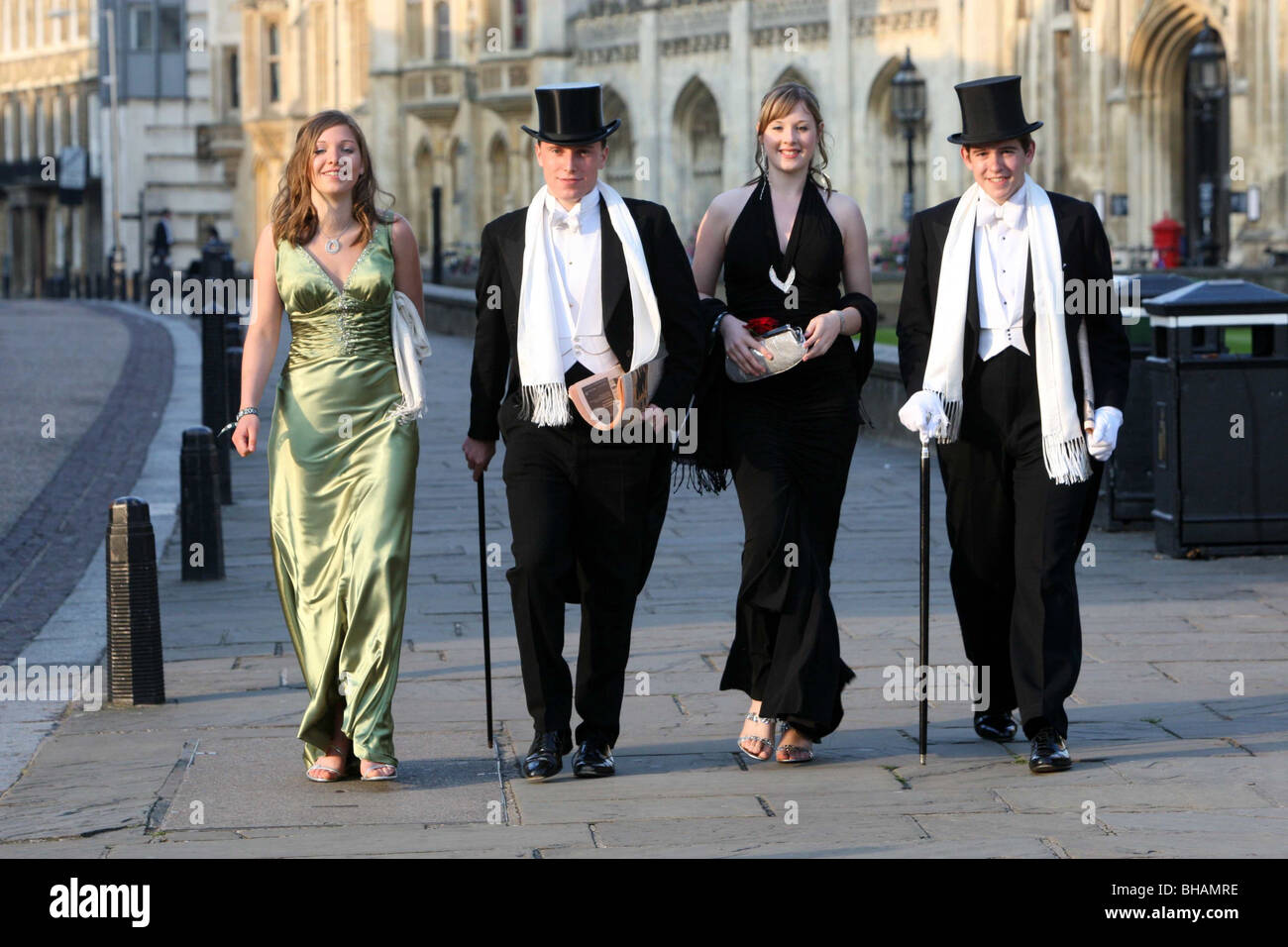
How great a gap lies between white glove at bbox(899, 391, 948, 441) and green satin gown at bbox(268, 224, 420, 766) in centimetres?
142

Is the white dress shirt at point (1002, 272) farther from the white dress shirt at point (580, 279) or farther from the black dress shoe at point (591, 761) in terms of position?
the black dress shoe at point (591, 761)

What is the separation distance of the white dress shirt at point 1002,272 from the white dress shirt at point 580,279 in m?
1.11

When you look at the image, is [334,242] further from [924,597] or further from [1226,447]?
[1226,447]

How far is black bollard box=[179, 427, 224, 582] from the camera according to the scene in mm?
10453

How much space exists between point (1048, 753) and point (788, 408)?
1225mm

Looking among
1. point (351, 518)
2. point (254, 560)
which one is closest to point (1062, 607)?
point (351, 518)

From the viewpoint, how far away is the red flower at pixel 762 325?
6316 mm

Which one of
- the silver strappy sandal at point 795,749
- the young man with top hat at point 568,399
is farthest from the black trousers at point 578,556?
the silver strappy sandal at point 795,749

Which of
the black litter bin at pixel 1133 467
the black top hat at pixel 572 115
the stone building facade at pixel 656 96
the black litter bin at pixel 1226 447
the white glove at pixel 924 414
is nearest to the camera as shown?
the black top hat at pixel 572 115

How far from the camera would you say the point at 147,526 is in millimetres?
7805

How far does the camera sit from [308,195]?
632 centimetres

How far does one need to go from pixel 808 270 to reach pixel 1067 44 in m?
31.8

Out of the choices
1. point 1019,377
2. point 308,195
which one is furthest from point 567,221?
point 1019,377
